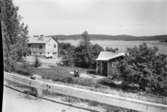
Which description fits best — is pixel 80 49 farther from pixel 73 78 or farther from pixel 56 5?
pixel 56 5

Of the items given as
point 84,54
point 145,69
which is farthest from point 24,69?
point 145,69

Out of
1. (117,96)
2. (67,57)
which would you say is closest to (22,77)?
(67,57)

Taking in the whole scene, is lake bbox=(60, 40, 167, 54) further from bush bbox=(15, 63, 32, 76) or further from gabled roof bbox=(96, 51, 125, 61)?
bush bbox=(15, 63, 32, 76)

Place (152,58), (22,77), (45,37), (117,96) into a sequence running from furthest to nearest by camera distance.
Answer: (22,77)
(45,37)
(117,96)
(152,58)

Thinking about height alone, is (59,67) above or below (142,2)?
below

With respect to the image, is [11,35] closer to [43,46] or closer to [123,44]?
[43,46]

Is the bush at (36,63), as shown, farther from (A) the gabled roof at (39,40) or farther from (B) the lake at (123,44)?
(B) the lake at (123,44)

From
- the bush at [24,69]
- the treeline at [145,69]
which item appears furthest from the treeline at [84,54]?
the bush at [24,69]
